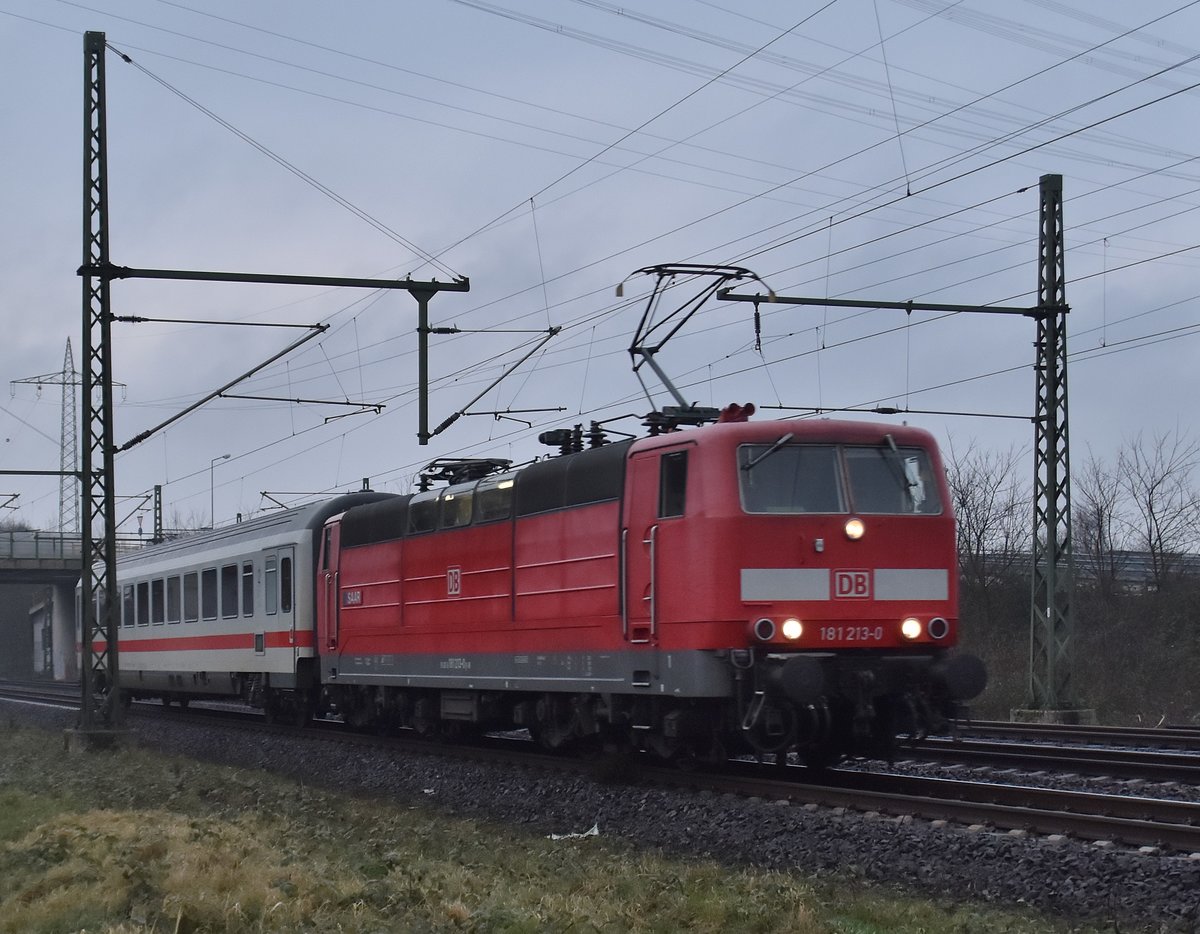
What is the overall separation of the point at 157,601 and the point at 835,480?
2139 cm

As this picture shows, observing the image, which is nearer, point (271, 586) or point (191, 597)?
point (271, 586)

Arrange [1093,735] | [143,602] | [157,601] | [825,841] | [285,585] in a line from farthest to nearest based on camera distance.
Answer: [143,602] < [157,601] < [285,585] < [1093,735] < [825,841]

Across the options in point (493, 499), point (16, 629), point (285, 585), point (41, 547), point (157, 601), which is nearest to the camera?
point (493, 499)

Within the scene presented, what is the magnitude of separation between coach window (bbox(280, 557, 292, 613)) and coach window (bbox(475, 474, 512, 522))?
728 cm

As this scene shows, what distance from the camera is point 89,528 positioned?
21.4m

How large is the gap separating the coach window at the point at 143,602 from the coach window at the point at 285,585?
8.91m

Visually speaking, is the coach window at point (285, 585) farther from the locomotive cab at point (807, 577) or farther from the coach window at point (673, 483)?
the coach window at point (673, 483)

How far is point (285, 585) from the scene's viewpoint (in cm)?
2445

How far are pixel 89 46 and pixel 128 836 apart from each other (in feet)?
46.1

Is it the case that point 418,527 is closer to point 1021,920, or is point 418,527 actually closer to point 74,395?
point 1021,920

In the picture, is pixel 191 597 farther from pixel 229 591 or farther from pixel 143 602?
pixel 143 602

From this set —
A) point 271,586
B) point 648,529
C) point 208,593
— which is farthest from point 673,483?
point 208,593

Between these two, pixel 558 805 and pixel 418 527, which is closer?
pixel 558 805

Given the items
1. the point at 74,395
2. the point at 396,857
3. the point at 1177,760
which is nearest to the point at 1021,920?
the point at 396,857
